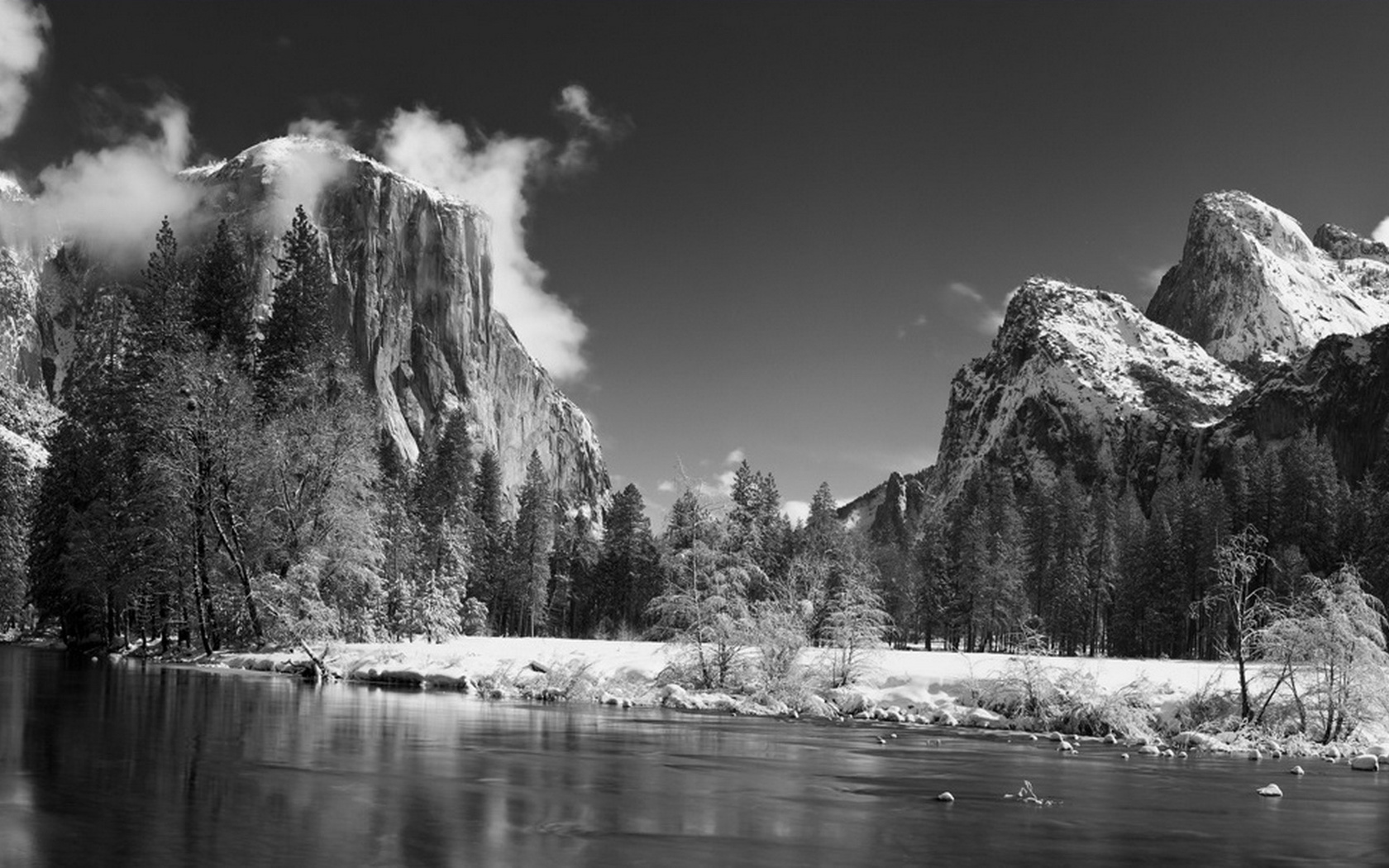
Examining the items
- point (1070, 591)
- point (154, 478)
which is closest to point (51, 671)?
point (154, 478)

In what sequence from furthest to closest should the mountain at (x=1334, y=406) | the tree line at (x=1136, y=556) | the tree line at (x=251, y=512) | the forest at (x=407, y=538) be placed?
the mountain at (x=1334, y=406) < the tree line at (x=1136, y=556) < the forest at (x=407, y=538) < the tree line at (x=251, y=512)

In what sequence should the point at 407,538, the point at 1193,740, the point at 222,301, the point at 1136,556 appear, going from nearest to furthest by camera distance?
the point at 1193,740 < the point at 222,301 < the point at 407,538 < the point at 1136,556

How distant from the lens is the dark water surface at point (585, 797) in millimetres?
11273

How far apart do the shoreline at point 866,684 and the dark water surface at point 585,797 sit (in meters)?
4.37

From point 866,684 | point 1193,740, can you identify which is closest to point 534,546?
point 866,684

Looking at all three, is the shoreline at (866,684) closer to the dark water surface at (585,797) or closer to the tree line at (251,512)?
the tree line at (251,512)

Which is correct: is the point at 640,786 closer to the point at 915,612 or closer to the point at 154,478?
the point at 154,478

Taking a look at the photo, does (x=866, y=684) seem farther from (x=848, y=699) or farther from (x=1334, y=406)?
(x=1334, y=406)

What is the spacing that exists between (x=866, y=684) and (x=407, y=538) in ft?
125

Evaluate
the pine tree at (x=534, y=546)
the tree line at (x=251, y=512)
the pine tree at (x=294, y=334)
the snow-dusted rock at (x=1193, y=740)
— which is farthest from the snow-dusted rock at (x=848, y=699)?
the pine tree at (x=534, y=546)

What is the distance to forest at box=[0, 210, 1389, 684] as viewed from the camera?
4191cm

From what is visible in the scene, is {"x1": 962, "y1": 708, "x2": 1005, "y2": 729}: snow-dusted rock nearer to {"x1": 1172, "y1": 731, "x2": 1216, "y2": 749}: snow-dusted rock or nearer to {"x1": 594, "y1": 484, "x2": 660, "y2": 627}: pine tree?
{"x1": 1172, "y1": 731, "x2": 1216, "y2": 749}: snow-dusted rock

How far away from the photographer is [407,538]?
6662 centimetres

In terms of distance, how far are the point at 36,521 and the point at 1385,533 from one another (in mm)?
80551
